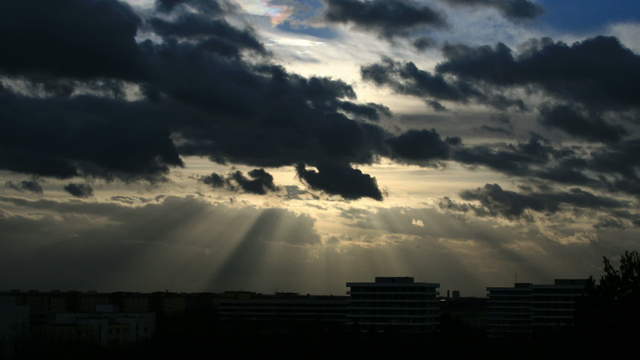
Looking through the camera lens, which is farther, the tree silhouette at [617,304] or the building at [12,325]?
the building at [12,325]

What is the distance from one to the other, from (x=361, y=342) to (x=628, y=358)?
103426mm

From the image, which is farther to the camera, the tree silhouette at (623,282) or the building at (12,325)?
the building at (12,325)

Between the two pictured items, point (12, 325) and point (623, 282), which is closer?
point (623, 282)

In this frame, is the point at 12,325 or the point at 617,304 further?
the point at 12,325

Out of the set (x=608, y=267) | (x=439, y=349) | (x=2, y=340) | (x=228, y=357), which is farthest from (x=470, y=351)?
(x=2, y=340)

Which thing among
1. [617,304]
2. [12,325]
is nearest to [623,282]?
[617,304]

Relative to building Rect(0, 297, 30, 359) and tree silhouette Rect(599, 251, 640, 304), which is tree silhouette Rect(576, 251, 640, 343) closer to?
tree silhouette Rect(599, 251, 640, 304)

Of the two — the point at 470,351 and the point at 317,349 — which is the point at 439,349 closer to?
the point at 470,351

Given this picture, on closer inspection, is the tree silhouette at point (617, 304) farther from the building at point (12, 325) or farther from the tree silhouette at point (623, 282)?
the building at point (12, 325)

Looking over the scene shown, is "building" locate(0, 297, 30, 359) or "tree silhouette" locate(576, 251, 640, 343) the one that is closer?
"tree silhouette" locate(576, 251, 640, 343)

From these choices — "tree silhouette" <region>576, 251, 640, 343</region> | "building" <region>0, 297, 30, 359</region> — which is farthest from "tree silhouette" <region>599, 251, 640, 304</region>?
"building" <region>0, 297, 30, 359</region>

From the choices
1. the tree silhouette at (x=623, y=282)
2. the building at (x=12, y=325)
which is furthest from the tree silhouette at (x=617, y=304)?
the building at (x=12, y=325)

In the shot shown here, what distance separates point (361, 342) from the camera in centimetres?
19838

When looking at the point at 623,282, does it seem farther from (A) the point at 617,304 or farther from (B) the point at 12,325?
(B) the point at 12,325
